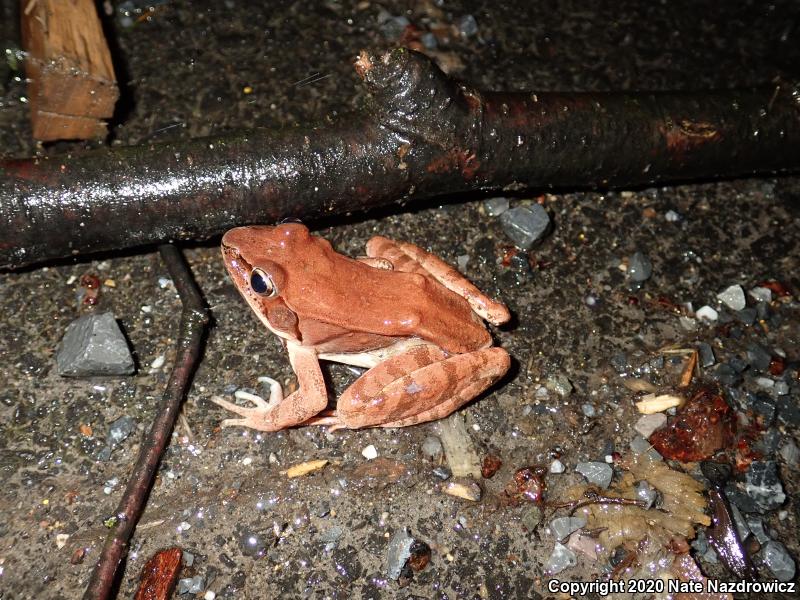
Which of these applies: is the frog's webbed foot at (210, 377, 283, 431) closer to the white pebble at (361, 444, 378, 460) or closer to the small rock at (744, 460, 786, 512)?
the white pebble at (361, 444, 378, 460)

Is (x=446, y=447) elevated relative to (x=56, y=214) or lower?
lower

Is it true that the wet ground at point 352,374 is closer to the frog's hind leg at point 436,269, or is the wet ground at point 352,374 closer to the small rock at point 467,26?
the small rock at point 467,26

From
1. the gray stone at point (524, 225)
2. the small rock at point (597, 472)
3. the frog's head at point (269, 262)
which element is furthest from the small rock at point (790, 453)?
the frog's head at point (269, 262)

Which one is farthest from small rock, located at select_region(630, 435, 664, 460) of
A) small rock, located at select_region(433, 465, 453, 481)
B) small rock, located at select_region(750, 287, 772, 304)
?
small rock, located at select_region(750, 287, 772, 304)

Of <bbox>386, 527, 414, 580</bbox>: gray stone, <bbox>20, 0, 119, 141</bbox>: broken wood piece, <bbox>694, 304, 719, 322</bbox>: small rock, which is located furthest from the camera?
→ <bbox>694, 304, 719, 322</bbox>: small rock

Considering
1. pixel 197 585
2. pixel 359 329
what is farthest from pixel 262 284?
pixel 197 585

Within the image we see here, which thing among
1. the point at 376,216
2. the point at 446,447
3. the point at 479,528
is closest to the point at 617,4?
the point at 376,216

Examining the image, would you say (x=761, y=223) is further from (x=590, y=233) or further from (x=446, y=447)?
(x=446, y=447)
